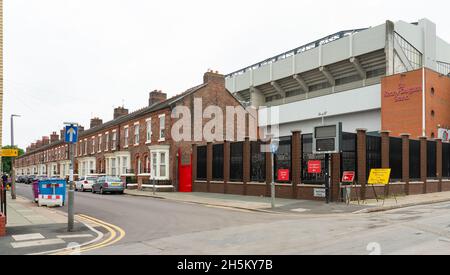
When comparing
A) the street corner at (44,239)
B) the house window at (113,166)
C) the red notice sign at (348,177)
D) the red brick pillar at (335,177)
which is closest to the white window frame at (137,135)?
the house window at (113,166)

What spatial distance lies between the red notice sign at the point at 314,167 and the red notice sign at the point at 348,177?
4.43ft

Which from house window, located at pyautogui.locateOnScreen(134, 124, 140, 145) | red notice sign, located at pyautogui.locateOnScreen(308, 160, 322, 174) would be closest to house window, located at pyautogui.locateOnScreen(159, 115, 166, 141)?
house window, located at pyautogui.locateOnScreen(134, 124, 140, 145)

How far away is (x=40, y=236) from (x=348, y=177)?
14.1 meters

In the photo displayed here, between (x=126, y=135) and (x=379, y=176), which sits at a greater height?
(x=126, y=135)

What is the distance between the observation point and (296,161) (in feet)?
71.2

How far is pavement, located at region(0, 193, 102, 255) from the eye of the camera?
8969 millimetres

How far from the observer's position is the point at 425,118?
37.6 m

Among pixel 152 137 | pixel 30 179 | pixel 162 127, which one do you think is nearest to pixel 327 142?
pixel 162 127

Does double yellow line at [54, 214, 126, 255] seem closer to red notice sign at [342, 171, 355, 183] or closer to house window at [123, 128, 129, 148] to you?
red notice sign at [342, 171, 355, 183]

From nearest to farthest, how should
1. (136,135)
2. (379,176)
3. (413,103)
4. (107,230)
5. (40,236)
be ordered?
(40,236) < (107,230) < (379,176) < (136,135) < (413,103)

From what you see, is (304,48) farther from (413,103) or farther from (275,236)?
(275,236)

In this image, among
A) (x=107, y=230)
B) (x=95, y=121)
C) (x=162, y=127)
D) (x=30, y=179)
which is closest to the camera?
(x=107, y=230)

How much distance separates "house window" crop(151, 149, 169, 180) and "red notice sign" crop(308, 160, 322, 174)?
1473 centimetres
